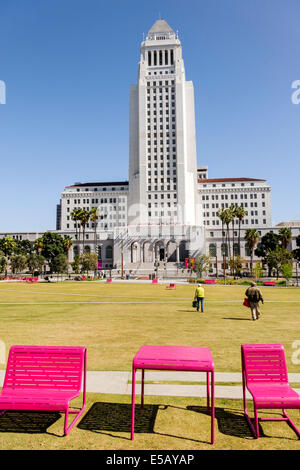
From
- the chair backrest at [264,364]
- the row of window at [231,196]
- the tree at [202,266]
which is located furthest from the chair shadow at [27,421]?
the row of window at [231,196]

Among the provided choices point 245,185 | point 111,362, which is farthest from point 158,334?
point 245,185

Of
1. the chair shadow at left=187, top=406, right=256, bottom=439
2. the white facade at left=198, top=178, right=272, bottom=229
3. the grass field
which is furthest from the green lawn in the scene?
the white facade at left=198, top=178, right=272, bottom=229

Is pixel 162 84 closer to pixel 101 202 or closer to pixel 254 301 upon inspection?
pixel 101 202

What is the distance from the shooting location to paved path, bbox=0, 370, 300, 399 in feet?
22.2

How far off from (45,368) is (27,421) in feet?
3.01

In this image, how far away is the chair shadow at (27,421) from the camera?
17.0ft

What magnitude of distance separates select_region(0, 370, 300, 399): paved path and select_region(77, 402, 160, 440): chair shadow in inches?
26.4

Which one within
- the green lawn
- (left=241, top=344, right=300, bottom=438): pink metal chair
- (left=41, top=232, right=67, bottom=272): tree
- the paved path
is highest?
(left=41, top=232, right=67, bottom=272): tree

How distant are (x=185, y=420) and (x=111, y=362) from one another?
147 inches

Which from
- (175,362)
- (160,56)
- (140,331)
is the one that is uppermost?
(160,56)

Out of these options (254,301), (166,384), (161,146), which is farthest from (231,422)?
(161,146)

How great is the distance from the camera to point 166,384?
7.35 metres

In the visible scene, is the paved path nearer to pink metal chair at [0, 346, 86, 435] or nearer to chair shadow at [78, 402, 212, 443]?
chair shadow at [78, 402, 212, 443]

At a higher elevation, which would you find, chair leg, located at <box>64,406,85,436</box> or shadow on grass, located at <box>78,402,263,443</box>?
chair leg, located at <box>64,406,85,436</box>
